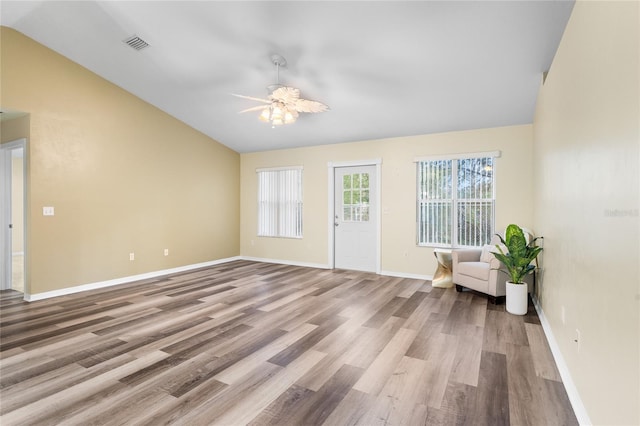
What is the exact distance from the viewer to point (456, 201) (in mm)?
5312

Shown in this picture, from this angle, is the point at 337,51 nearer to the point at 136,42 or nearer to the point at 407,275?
the point at 136,42

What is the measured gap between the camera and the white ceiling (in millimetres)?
2932

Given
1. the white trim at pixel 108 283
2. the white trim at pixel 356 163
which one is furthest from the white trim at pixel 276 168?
the white trim at pixel 108 283

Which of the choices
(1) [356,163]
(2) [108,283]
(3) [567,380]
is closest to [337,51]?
(1) [356,163]

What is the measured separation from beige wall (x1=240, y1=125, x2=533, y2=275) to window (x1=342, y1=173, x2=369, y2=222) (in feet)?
1.16

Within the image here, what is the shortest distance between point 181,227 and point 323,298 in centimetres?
343

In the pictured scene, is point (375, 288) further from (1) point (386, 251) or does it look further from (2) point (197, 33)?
(2) point (197, 33)

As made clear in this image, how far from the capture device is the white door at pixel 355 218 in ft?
20.0

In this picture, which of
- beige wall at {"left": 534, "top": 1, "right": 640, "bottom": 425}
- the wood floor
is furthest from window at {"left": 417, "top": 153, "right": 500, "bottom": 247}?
beige wall at {"left": 534, "top": 1, "right": 640, "bottom": 425}

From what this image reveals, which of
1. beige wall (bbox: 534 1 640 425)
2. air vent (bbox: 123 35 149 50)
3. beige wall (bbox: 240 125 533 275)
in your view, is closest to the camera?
beige wall (bbox: 534 1 640 425)

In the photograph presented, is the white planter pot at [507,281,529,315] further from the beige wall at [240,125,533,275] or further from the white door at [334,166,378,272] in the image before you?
the white door at [334,166,378,272]

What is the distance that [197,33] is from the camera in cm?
359

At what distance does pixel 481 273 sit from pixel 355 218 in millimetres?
2595

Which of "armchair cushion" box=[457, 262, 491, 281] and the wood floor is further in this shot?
"armchair cushion" box=[457, 262, 491, 281]
